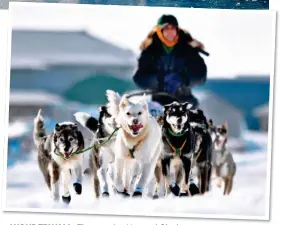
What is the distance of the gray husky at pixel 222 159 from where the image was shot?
2342mm

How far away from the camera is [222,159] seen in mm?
2348

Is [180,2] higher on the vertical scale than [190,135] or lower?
higher

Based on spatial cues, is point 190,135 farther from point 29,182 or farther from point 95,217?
point 29,182

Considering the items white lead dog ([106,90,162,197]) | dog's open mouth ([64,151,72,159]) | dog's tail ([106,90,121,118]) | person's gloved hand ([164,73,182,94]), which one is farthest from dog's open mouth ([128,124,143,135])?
dog's open mouth ([64,151,72,159])

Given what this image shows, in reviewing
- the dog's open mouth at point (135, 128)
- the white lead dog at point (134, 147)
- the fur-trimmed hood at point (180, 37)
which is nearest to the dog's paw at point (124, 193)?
the white lead dog at point (134, 147)

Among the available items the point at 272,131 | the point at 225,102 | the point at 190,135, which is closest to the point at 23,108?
the point at 190,135

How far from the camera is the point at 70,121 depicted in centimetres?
235

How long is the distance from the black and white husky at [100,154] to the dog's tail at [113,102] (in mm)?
43

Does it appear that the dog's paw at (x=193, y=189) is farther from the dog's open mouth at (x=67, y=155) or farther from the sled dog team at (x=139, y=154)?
the dog's open mouth at (x=67, y=155)

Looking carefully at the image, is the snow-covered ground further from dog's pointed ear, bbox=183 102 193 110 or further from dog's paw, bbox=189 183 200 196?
dog's pointed ear, bbox=183 102 193 110

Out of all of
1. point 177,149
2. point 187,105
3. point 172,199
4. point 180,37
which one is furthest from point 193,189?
point 180,37

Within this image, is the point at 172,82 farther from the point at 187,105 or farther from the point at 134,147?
the point at 134,147

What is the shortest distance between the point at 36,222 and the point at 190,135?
37.1 inches

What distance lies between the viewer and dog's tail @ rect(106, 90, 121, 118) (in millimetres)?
2332
